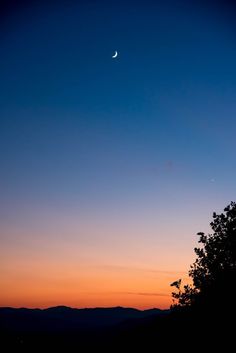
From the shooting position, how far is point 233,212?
3938cm

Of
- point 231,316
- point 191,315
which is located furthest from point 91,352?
point 231,316

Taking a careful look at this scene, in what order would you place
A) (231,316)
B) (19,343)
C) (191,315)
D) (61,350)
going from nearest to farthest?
(231,316) < (191,315) < (19,343) < (61,350)

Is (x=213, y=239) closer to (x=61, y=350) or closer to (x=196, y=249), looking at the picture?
(x=196, y=249)

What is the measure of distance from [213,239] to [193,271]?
14.7ft

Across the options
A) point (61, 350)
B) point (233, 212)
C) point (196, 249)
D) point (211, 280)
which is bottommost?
point (61, 350)

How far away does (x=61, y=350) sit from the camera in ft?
188

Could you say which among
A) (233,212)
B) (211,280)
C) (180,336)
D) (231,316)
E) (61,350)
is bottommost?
(61,350)

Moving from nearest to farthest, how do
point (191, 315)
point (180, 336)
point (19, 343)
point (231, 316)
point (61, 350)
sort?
point (231, 316)
point (180, 336)
point (191, 315)
point (19, 343)
point (61, 350)

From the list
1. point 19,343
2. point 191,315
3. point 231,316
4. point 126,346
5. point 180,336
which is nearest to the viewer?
point 231,316

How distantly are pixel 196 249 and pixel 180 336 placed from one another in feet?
32.5

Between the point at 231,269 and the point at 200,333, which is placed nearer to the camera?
the point at 200,333

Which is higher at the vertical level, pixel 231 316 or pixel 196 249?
pixel 196 249

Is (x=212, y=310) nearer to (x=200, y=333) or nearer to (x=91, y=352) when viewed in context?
(x=200, y=333)

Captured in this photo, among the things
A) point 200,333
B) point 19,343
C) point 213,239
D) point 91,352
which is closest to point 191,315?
point 200,333
